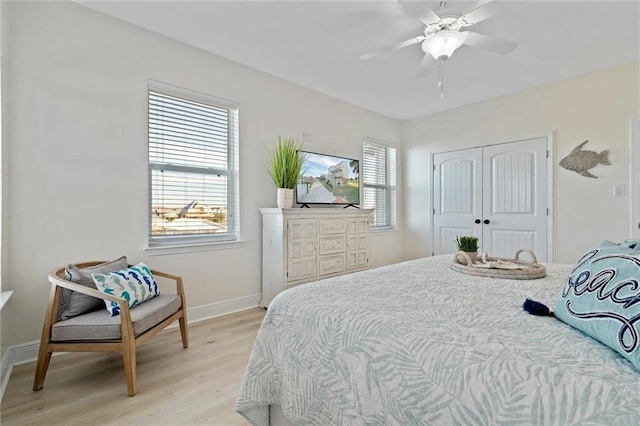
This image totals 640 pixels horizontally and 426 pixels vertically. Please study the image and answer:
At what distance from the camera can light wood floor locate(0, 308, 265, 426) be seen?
1615mm

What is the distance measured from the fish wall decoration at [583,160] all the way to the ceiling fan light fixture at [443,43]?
100 inches

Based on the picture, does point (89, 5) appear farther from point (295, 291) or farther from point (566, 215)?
point (566, 215)

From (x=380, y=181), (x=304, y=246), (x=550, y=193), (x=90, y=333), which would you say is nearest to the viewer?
(x=90, y=333)

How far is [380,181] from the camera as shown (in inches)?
204

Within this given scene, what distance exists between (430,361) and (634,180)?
3.93 m

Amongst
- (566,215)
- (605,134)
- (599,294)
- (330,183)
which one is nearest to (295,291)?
(599,294)

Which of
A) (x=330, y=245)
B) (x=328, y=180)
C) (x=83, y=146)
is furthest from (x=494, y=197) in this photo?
(x=83, y=146)

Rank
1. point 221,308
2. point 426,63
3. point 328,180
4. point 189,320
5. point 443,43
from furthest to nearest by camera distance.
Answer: point 328,180 → point 221,308 → point 189,320 → point 426,63 → point 443,43

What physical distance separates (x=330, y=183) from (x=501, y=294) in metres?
2.89

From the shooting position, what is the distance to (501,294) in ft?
4.65

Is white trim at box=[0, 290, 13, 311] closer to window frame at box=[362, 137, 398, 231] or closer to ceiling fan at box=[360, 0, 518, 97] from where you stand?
ceiling fan at box=[360, 0, 518, 97]

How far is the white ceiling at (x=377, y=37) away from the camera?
7.85ft

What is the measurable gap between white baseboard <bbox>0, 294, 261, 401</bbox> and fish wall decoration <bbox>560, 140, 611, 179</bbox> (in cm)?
399

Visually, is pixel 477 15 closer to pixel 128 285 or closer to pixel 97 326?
pixel 128 285
